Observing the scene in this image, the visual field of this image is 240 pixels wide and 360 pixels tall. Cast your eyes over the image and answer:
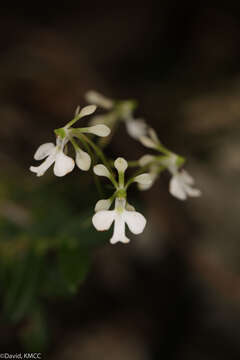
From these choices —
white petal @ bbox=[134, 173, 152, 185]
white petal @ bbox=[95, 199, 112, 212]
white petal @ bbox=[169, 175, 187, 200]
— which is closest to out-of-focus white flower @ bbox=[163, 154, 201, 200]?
white petal @ bbox=[169, 175, 187, 200]

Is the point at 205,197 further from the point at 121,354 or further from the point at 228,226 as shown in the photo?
the point at 121,354

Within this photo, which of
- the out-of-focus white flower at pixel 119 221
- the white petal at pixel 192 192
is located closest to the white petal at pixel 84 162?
the out-of-focus white flower at pixel 119 221

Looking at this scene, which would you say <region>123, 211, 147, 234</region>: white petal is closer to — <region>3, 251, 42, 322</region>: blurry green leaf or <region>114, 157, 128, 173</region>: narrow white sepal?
<region>114, 157, 128, 173</region>: narrow white sepal

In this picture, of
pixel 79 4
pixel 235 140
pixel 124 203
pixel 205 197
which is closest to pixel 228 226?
pixel 205 197

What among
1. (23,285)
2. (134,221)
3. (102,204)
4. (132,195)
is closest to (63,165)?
(102,204)

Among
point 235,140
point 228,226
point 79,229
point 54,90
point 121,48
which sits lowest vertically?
point 79,229

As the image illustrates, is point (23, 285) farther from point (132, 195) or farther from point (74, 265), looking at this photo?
point (132, 195)
